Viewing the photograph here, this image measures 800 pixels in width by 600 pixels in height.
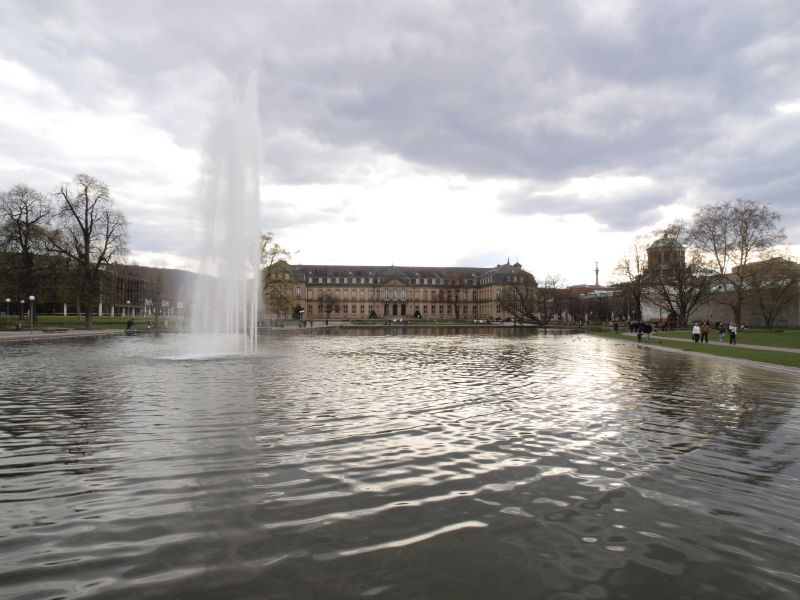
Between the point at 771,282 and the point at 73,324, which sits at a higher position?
the point at 771,282

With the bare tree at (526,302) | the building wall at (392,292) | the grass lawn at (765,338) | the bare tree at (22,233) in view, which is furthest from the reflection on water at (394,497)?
the building wall at (392,292)

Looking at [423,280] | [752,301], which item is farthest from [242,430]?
[423,280]

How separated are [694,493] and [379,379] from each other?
448 inches

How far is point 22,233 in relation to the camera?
55625 millimetres

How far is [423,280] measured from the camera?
161625 mm

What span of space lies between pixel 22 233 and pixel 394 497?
6545cm

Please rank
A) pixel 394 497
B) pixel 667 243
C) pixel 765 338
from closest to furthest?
pixel 394 497
pixel 765 338
pixel 667 243

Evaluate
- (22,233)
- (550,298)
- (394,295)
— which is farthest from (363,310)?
(22,233)

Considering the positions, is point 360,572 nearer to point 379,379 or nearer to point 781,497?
point 781,497

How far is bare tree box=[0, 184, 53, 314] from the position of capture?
54.9 meters

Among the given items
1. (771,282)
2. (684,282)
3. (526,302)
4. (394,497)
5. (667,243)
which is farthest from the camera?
(526,302)

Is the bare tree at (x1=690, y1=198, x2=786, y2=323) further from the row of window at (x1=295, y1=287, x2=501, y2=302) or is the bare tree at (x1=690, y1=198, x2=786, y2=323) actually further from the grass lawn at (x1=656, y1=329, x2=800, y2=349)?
the row of window at (x1=295, y1=287, x2=501, y2=302)

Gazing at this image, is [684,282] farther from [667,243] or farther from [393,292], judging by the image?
[393,292]

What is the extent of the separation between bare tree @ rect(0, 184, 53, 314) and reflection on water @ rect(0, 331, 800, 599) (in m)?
A: 53.8
